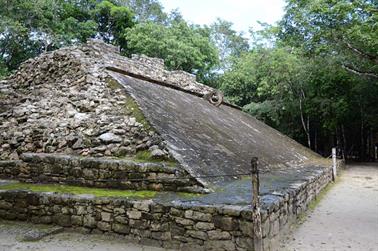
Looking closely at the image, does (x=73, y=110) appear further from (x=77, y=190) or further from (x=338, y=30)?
(x=338, y=30)

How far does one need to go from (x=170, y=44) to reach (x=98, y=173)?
52.0 feet

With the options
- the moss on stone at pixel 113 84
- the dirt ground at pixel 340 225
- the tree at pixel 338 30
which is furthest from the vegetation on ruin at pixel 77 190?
the tree at pixel 338 30

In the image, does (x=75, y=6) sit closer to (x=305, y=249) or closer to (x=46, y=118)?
(x=46, y=118)

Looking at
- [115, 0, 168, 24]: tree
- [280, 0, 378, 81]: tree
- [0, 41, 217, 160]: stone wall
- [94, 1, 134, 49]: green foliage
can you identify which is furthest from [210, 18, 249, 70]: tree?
[0, 41, 217, 160]: stone wall

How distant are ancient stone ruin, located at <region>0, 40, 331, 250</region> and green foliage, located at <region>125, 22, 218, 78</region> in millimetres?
11356

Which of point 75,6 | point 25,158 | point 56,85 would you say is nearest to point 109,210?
point 25,158

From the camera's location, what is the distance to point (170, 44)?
2014 centimetres

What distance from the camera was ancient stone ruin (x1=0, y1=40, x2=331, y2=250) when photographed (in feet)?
13.8

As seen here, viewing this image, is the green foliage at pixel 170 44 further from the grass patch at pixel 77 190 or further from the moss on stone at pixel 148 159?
the grass patch at pixel 77 190

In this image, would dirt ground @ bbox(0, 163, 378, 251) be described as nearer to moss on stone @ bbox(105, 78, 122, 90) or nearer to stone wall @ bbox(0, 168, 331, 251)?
stone wall @ bbox(0, 168, 331, 251)

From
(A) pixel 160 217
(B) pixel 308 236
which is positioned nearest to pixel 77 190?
(A) pixel 160 217

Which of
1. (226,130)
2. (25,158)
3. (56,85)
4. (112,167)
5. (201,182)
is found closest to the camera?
(201,182)

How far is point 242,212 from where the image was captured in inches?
150

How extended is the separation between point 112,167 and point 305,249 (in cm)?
306
